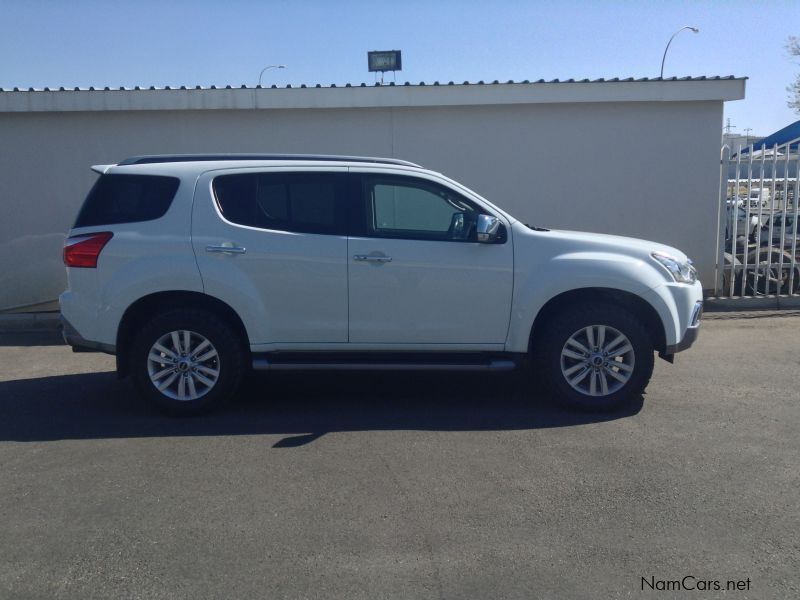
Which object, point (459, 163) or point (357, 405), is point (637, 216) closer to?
point (459, 163)

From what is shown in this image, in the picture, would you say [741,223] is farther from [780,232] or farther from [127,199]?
[127,199]

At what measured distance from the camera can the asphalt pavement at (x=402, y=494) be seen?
3.70 m

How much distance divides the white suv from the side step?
0.05 ft

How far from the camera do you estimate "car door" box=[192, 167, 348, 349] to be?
20.0 ft

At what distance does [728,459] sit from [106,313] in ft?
15.4

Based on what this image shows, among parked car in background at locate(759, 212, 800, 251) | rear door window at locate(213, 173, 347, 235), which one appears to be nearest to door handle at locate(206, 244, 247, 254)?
rear door window at locate(213, 173, 347, 235)

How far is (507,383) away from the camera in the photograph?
24.0 ft

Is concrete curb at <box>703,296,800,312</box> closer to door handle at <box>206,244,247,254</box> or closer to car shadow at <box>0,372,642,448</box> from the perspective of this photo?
car shadow at <box>0,372,642,448</box>

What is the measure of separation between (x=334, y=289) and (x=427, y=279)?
746 millimetres

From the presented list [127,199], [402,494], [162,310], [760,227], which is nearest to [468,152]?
[760,227]

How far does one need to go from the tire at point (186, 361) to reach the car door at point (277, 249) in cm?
23

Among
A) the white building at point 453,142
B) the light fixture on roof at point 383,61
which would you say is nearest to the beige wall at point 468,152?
the white building at point 453,142

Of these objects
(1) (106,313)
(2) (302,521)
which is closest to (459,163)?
(1) (106,313)

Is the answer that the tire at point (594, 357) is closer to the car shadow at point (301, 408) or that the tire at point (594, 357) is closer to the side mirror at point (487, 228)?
the car shadow at point (301, 408)
